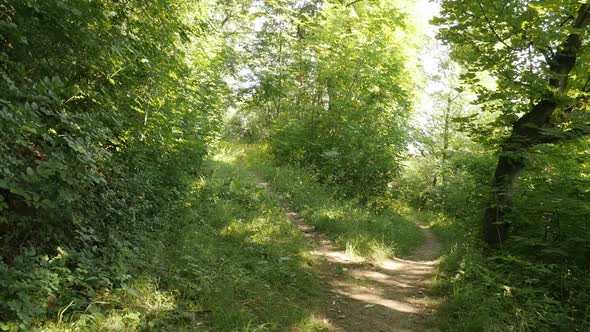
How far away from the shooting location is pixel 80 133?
13.1ft

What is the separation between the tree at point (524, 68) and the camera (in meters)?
6.66

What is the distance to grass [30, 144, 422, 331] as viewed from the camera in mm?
4270

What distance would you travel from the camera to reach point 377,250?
913 centimetres

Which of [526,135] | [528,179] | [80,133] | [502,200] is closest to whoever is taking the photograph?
[80,133]

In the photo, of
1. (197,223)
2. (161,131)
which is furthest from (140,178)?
(197,223)

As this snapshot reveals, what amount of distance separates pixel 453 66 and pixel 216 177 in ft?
53.9

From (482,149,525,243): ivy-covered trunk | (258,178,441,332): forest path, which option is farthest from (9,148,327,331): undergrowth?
(482,149,525,243): ivy-covered trunk

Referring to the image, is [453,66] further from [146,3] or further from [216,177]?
[146,3]

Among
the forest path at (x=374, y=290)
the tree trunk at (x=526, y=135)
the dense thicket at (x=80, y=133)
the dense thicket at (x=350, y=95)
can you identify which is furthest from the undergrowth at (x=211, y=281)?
the dense thicket at (x=350, y=95)

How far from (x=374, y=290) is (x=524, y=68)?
4749 millimetres

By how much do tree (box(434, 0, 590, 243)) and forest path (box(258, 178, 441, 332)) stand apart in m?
1.91

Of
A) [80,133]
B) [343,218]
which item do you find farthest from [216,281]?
[343,218]

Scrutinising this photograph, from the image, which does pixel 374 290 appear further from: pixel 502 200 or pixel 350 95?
pixel 350 95

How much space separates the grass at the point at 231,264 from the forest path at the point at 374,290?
0.87ft
